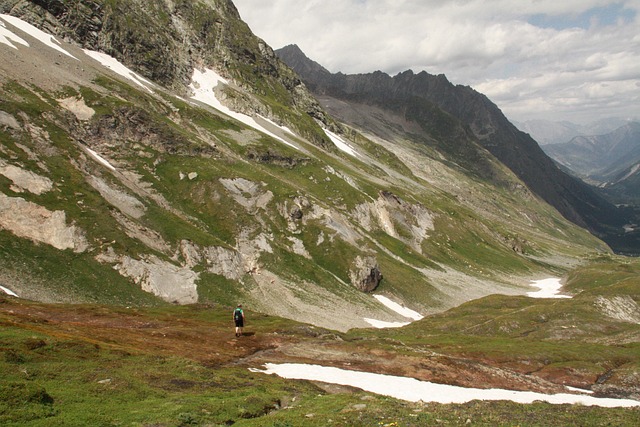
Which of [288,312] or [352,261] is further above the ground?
[352,261]

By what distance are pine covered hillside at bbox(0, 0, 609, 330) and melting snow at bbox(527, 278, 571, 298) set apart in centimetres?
475

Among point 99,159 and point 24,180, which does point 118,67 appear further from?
point 24,180

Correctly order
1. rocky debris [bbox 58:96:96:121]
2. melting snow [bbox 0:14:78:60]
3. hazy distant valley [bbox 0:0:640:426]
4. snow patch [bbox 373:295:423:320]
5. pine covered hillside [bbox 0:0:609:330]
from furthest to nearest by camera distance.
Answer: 1. melting snow [bbox 0:14:78:60]
2. rocky debris [bbox 58:96:96:121]
3. snow patch [bbox 373:295:423:320]
4. pine covered hillside [bbox 0:0:609:330]
5. hazy distant valley [bbox 0:0:640:426]

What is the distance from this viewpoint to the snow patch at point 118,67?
168 meters

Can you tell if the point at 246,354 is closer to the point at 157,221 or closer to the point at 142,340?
the point at 142,340

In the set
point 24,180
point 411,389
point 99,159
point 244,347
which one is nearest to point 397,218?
point 99,159

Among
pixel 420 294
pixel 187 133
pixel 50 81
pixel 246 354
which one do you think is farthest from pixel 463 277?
pixel 50 81

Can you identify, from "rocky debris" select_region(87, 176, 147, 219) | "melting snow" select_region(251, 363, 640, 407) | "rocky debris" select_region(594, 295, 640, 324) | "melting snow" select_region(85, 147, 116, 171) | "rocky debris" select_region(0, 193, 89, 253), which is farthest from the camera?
"melting snow" select_region(85, 147, 116, 171)

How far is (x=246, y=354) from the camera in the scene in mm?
44125

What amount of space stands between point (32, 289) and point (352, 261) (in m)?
75.8

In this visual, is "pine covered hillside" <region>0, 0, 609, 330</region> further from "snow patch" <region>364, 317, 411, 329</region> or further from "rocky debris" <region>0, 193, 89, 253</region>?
"snow patch" <region>364, 317, 411, 329</region>

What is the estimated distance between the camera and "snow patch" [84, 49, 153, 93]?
552 ft

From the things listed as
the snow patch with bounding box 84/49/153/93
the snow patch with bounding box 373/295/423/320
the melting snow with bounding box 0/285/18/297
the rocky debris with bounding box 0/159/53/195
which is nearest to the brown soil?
the melting snow with bounding box 0/285/18/297

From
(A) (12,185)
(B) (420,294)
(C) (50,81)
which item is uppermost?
(C) (50,81)
